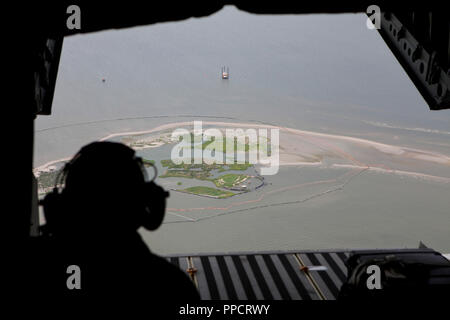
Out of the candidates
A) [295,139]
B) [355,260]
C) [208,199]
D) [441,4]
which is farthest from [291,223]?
[441,4]

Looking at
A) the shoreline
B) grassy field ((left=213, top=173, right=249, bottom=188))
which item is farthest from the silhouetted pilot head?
the shoreline

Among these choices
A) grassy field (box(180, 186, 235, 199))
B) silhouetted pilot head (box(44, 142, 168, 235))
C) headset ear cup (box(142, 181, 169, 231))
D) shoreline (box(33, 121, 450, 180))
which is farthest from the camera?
shoreline (box(33, 121, 450, 180))

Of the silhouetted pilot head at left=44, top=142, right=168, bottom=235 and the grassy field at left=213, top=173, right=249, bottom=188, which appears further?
the grassy field at left=213, top=173, right=249, bottom=188

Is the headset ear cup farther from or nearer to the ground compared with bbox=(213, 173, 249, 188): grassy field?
farther from the ground

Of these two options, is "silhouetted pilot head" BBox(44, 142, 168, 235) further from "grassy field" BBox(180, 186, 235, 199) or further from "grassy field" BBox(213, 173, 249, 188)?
"grassy field" BBox(213, 173, 249, 188)

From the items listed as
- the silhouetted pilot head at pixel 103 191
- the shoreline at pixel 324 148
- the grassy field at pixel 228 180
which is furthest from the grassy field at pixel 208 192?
the silhouetted pilot head at pixel 103 191

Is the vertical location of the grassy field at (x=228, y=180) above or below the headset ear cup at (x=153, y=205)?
below

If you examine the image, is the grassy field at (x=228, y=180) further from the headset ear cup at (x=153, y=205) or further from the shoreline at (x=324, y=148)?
the headset ear cup at (x=153, y=205)
